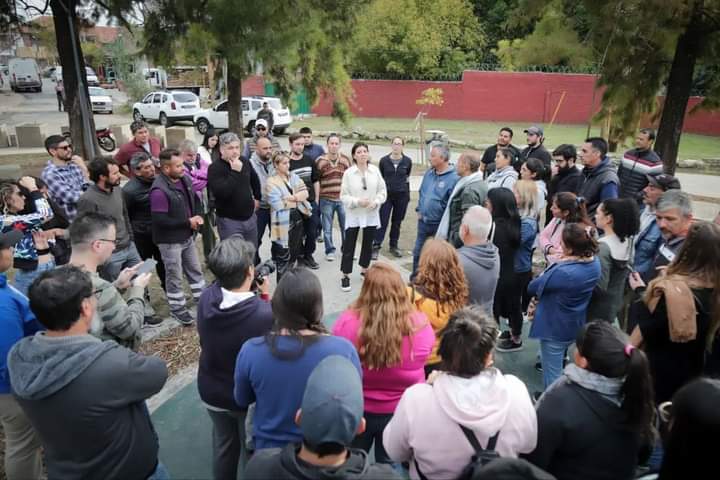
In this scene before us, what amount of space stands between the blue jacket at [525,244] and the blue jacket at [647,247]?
81cm

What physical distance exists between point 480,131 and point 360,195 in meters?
18.2

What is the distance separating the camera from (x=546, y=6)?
845 cm

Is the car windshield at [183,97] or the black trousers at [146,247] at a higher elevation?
the car windshield at [183,97]

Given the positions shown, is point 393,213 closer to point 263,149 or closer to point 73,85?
point 263,149

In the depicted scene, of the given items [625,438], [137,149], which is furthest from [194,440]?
[137,149]

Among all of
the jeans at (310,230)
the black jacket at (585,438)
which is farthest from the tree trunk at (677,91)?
the black jacket at (585,438)

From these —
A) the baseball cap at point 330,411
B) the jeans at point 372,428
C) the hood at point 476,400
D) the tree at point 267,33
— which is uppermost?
the tree at point 267,33

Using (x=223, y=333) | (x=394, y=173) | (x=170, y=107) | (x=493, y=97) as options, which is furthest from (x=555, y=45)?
(x=170, y=107)

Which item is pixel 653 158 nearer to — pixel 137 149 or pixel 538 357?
pixel 538 357

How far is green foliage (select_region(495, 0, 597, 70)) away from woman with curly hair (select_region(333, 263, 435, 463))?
786 centimetres

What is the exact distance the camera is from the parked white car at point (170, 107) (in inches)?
877

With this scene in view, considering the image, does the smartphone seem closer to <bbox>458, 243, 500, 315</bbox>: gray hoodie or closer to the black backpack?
<bbox>458, 243, 500, 315</bbox>: gray hoodie

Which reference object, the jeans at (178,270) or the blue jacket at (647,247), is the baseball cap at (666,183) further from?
the jeans at (178,270)

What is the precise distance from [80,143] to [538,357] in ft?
30.2
